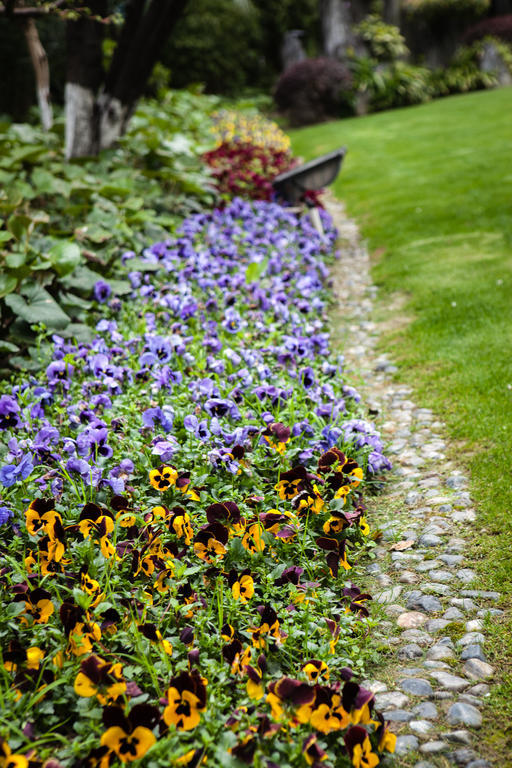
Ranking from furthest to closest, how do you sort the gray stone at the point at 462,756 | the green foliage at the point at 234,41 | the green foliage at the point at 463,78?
1. the green foliage at the point at 234,41
2. the green foliage at the point at 463,78
3. the gray stone at the point at 462,756

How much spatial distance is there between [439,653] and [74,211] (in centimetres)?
452

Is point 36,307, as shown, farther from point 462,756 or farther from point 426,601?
point 462,756

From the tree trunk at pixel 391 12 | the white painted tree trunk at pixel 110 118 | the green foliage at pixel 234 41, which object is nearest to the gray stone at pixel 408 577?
the white painted tree trunk at pixel 110 118

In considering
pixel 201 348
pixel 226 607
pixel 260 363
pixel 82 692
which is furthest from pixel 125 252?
pixel 82 692

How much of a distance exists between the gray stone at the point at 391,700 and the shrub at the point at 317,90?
602 inches

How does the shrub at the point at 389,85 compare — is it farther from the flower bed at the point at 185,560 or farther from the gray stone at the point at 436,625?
the gray stone at the point at 436,625

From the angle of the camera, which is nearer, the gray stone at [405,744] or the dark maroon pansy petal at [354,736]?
the dark maroon pansy petal at [354,736]

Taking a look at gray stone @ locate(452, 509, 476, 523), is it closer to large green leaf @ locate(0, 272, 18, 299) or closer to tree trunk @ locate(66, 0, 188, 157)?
large green leaf @ locate(0, 272, 18, 299)

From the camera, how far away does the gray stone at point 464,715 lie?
178 centimetres

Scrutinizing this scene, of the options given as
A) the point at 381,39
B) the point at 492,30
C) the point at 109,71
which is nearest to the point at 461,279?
the point at 109,71

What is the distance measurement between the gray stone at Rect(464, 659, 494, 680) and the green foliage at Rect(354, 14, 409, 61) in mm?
16906

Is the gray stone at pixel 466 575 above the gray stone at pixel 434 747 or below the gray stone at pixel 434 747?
below

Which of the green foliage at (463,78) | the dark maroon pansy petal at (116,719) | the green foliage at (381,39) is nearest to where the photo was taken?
the dark maroon pansy petal at (116,719)

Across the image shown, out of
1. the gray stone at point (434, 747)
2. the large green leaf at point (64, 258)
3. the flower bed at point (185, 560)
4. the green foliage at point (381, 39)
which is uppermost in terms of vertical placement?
the green foliage at point (381, 39)
